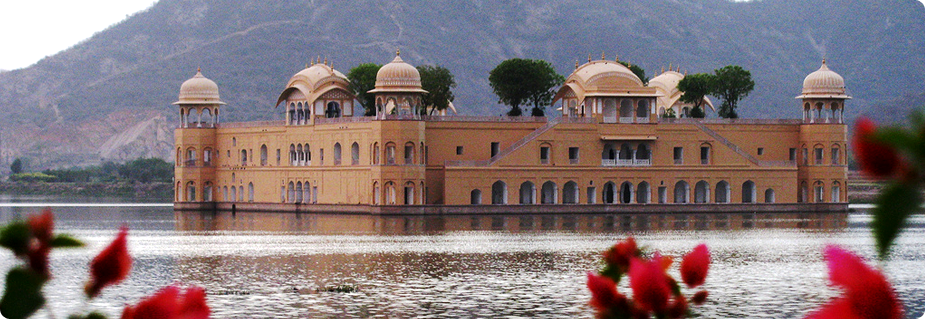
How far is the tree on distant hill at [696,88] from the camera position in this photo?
67.0 meters

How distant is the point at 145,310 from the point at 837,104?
61.0m

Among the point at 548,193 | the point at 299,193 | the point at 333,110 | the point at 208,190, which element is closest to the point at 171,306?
the point at 548,193

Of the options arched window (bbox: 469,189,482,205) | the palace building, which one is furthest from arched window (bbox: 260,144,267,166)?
arched window (bbox: 469,189,482,205)

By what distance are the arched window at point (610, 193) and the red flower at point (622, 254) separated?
54.6 m

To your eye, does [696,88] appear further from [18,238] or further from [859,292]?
[859,292]

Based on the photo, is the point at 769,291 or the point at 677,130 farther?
the point at 677,130

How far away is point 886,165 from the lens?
7.45ft

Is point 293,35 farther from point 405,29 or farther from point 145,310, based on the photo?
point 145,310

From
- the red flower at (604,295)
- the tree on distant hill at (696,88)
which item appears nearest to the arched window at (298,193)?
the tree on distant hill at (696,88)

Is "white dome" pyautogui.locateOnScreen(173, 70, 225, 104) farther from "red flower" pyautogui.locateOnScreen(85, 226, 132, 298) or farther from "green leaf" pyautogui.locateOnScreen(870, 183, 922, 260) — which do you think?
"green leaf" pyautogui.locateOnScreen(870, 183, 922, 260)

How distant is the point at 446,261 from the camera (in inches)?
1293

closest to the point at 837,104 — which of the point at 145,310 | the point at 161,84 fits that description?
the point at 145,310

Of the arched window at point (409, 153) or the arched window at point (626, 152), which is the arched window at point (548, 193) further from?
the arched window at point (409, 153)

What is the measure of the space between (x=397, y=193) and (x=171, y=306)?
52.0 m
